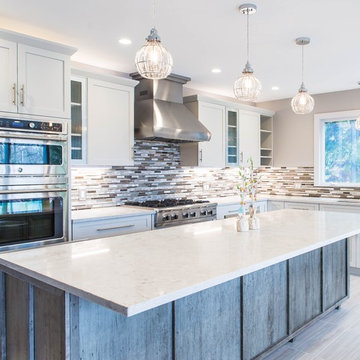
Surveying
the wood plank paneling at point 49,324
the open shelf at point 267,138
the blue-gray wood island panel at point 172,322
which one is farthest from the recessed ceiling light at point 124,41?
the open shelf at point 267,138

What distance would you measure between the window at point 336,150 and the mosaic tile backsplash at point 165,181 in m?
0.18

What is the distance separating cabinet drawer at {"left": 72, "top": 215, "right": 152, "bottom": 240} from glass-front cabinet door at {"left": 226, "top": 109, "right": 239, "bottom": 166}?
206 centimetres

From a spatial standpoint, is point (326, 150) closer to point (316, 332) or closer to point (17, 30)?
point (316, 332)

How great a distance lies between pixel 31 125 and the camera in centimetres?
311

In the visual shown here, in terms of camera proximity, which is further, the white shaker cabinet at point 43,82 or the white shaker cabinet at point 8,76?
the white shaker cabinet at point 43,82

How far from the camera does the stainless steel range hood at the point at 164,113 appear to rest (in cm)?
438

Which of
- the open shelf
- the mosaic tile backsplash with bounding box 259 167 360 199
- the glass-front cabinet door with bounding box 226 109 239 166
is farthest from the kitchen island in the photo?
the open shelf

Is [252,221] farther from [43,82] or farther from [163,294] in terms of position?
[43,82]

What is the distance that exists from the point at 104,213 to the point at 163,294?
8.37 ft

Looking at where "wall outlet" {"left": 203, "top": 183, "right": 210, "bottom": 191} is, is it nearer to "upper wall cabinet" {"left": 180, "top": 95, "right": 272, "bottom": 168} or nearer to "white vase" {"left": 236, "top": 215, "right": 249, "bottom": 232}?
"upper wall cabinet" {"left": 180, "top": 95, "right": 272, "bottom": 168}

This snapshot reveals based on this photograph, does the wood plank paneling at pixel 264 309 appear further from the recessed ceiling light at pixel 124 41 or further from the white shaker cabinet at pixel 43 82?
the recessed ceiling light at pixel 124 41

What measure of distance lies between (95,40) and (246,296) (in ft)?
8.61

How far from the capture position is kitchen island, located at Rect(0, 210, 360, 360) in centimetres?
155

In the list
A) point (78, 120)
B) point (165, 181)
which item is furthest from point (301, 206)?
point (78, 120)
